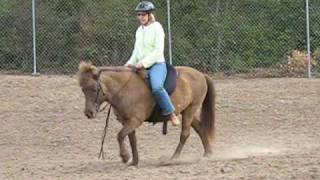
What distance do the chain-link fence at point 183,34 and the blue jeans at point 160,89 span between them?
404 inches

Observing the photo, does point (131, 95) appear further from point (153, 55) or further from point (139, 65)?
point (153, 55)

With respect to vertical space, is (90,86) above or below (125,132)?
above

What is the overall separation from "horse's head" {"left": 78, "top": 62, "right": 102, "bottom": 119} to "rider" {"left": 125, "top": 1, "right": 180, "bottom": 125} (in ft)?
2.46

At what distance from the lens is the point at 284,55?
2289 cm

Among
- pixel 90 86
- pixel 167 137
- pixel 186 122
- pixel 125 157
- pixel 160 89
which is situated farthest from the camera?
pixel 167 137

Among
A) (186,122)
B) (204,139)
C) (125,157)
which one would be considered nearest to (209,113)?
(204,139)

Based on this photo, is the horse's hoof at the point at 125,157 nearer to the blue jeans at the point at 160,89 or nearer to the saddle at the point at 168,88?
the saddle at the point at 168,88

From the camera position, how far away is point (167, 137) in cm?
1517

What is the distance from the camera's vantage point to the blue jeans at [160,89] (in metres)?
11.4

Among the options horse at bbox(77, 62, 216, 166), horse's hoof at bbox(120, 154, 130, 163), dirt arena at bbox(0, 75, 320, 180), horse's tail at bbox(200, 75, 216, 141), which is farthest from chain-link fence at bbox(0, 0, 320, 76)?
horse's hoof at bbox(120, 154, 130, 163)

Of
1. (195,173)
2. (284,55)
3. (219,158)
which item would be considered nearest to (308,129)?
(219,158)

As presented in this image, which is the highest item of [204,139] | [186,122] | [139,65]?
[139,65]

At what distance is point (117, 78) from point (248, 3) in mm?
12216

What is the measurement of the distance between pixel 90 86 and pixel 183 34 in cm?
1168
